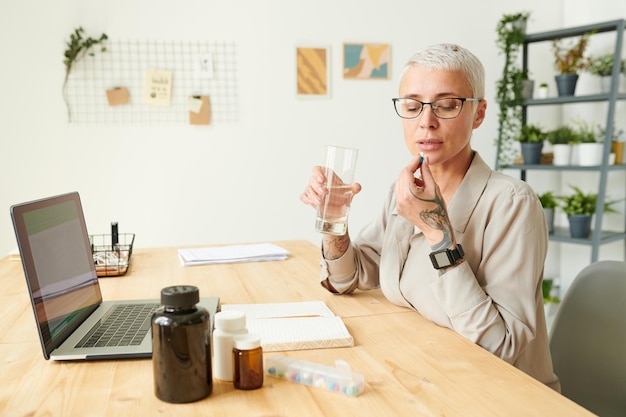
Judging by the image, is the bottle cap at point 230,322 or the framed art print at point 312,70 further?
the framed art print at point 312,70

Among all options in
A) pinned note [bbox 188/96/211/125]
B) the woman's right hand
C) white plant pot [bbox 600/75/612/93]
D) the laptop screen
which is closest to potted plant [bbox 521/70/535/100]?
white plant pot [bbox 600/75/612/93]

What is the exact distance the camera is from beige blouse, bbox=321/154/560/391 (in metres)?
1.16

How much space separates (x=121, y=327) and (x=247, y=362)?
413 millimetres

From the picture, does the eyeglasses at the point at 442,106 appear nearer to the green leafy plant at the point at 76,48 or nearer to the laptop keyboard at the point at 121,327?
the laptop keyboard at the point at 121,327

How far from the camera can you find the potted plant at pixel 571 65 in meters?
3.49

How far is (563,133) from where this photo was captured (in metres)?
3.60

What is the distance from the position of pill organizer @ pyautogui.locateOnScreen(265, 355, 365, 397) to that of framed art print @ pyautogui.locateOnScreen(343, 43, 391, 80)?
113 inches

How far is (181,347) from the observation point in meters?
0.81

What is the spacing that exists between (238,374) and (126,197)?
265 centimetres

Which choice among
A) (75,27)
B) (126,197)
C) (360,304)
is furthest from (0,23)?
(360,304)

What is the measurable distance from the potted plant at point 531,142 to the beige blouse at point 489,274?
2.48 m

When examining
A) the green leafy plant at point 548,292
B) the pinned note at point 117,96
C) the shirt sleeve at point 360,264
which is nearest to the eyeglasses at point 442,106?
the shirt sleeve at point 360,264

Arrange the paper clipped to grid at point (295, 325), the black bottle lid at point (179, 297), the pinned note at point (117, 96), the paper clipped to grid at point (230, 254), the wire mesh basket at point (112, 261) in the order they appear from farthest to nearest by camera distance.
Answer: the pinned note at point (117, 96), the paper clipped to grid at point (230, 254), the wire mesh basket at point (112, 261), the paper clipped to grid at point (295, 325), the black bottle lid at point (179, 297)

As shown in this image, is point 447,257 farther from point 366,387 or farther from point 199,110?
point 199,110
